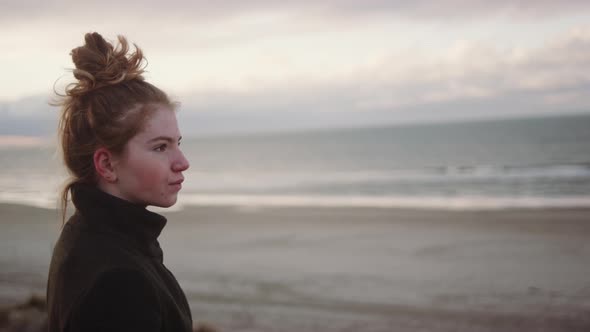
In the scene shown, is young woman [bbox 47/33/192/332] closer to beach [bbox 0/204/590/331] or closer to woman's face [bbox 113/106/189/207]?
woman's face [bbox 113/106/189/207]

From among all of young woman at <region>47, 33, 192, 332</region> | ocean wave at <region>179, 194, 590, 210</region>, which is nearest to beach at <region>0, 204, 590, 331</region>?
ocean wave at <region>179, 194, 590, 210</region>

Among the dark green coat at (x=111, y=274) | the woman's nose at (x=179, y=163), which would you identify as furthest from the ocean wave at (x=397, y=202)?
the dark green coat at (x=111, y=274)

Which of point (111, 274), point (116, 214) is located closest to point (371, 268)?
point (116, 214)

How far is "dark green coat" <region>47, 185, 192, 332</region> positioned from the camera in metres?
1.29

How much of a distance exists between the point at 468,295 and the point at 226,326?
370 centimetres

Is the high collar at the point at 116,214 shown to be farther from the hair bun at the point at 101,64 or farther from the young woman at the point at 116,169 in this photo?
the hair bun at the point at 101,64

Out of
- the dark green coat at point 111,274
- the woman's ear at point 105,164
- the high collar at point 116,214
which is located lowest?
the dark green coat at point 111,274

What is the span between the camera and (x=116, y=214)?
1563mm

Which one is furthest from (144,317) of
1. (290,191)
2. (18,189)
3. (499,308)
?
(18,189)

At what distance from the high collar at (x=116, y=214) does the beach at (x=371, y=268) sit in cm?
532

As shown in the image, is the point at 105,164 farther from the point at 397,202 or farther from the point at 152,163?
the point at 397,202

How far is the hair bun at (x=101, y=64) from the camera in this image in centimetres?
164

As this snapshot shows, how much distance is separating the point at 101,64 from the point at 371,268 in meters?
8.80

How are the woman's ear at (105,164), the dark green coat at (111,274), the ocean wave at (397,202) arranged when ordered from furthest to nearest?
the ocean wave at (397,202) < the woman's ear at (105,164) < the dark green coat at (111,274)
